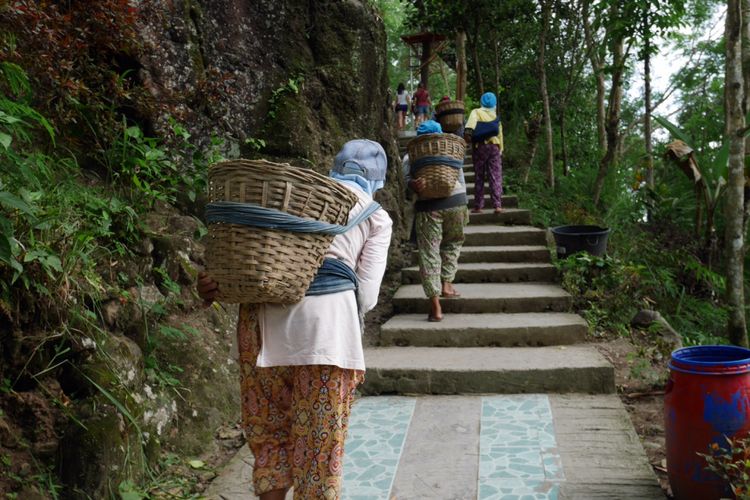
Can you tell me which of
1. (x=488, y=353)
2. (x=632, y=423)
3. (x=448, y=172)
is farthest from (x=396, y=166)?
(x=632, y=423)

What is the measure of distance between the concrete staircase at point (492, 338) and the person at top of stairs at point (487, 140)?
4.18 feet

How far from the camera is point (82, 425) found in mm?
2939

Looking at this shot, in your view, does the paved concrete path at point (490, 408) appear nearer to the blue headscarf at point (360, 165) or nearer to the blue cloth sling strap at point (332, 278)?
the blue cloth sling strap at point (332, 278)

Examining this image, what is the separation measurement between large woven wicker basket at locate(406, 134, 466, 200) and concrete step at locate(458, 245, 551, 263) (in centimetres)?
200

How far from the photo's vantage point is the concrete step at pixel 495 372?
187 inches

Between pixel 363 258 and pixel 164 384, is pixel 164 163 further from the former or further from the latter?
pixel 363 258

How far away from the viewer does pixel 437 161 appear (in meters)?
5.85

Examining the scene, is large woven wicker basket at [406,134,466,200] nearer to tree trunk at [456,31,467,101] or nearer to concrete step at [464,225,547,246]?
concrete step at [464,225,547,246]

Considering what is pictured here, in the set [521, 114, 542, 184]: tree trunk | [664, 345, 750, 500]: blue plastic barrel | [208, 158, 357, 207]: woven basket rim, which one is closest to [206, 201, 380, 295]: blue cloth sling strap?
[208, 158, 357, 207]: woven basket rim

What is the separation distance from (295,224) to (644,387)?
3850 millimetres

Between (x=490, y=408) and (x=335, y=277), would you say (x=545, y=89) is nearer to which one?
(x=490, y=408)

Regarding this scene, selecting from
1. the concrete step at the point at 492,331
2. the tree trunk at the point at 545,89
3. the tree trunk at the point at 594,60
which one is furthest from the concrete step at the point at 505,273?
the tree trunk at the point at 545,89

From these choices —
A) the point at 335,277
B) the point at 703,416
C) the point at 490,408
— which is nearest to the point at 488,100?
the point at 490,408

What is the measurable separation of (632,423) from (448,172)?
2.72 metres
